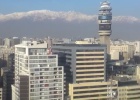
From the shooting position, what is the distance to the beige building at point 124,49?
21.1 m

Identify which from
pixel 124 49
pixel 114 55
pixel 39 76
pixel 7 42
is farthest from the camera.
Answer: pixel 124 49

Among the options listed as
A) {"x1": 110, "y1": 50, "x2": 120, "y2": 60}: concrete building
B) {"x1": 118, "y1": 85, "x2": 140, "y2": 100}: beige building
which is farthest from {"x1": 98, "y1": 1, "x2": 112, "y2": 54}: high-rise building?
{"x1": 118, "y1": 85, "x2": 140, "y2": 100}: beige building

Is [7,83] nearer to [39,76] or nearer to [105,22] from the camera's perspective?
[39,76]

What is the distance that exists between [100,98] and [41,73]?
84.3 inches

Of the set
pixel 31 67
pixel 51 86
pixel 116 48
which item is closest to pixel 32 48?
pixel 31 67

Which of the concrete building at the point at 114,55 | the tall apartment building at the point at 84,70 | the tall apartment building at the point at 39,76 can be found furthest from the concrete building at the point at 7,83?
the concrete building at the point at 114,55

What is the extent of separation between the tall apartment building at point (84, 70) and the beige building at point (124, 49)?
1036cm

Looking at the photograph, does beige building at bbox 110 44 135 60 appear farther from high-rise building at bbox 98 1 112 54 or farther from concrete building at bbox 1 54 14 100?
concrete building at bbox 1 54 14 100

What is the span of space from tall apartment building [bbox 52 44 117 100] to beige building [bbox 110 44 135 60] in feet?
34.0

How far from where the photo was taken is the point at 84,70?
403 inches

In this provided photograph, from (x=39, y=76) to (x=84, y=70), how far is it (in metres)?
1.98

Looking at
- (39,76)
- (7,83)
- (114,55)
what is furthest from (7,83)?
(114,55)

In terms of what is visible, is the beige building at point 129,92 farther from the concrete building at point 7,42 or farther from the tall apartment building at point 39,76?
the concrete building at point 7,42

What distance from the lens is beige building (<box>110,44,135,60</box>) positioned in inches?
832
